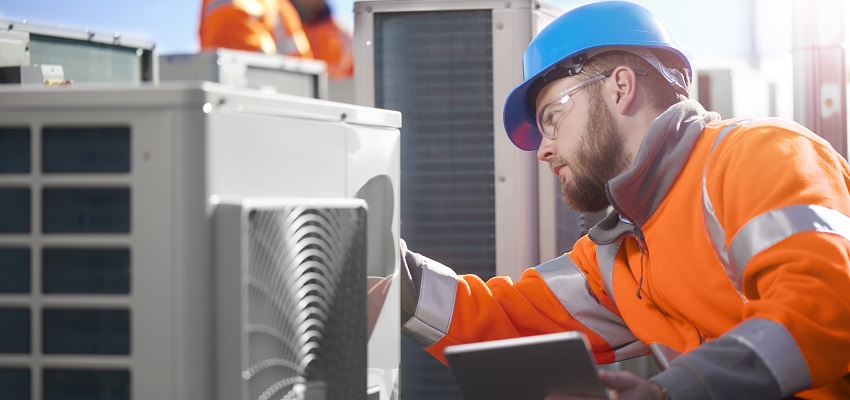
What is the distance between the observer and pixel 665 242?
2.04 m

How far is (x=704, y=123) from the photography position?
2059 mm

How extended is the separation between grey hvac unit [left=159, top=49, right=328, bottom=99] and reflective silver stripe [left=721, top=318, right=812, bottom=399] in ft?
9.13

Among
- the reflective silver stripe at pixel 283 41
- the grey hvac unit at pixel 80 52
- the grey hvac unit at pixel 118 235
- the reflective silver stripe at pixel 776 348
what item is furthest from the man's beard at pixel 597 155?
the reflective silver stripe at pixel 283 41

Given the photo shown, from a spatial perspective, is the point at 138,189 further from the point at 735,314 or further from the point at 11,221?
the point at 735,314

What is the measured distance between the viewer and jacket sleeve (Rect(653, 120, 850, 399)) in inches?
61.1

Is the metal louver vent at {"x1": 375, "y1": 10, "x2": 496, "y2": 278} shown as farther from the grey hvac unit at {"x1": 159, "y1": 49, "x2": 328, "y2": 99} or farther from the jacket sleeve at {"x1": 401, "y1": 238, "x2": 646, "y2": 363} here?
the grey hvac unit at {"x1": 159, "y1": 49, "x2": 328, "y2": 99}

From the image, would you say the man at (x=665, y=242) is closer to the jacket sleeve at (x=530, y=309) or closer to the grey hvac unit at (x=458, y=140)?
the jacket sleeve at (x=530, y=309)

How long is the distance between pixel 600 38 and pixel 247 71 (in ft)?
7.65

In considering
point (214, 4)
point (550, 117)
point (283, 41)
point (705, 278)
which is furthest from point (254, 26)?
point (705, 278)

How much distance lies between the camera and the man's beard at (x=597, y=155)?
2.19 m

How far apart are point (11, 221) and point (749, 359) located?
1.10m

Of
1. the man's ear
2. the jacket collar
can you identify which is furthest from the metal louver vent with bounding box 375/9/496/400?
the jacket collar

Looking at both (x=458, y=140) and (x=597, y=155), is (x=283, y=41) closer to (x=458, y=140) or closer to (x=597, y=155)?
(x=458, y=140)

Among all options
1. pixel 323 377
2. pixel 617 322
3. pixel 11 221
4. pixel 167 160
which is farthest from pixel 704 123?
pixel 11 221
